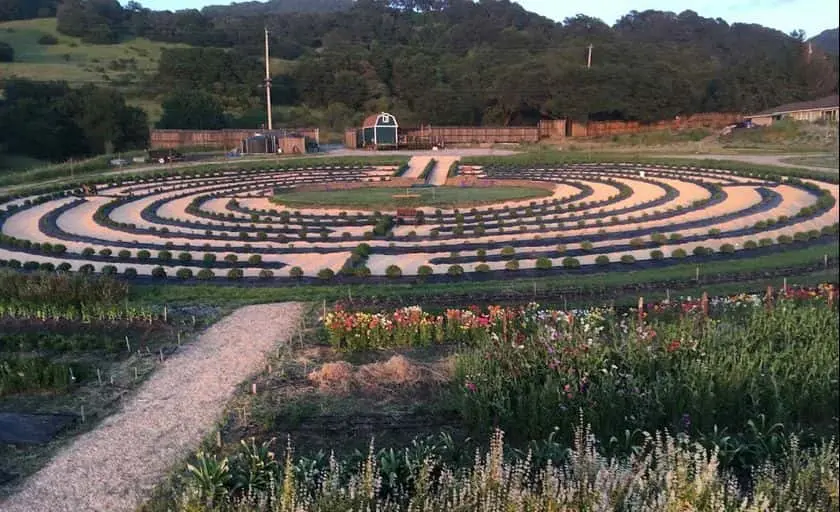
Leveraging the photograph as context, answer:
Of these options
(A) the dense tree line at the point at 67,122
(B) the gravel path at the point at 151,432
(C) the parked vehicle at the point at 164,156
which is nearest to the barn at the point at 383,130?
(C) the parked vehicle at the point at 164,156

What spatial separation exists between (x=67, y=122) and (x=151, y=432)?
142ft

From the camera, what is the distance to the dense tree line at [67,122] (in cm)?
3978

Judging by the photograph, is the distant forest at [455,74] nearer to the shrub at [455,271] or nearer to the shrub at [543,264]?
the shrub at [543,264]

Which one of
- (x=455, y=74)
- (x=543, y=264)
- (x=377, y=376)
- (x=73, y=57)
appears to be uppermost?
(x=455, y=74)

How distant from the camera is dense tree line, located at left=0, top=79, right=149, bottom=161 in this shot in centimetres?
3978

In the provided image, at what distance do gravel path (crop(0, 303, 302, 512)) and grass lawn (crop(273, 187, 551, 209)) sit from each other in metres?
14.5

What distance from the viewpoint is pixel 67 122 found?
153 ft

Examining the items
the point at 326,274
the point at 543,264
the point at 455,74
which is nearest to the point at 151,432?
the point at 326,274

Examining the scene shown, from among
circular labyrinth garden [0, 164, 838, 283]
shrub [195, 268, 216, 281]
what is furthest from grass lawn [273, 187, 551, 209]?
shrub [195, 268, 216, 281]

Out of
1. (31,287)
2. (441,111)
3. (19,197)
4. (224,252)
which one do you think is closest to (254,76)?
(441,111)

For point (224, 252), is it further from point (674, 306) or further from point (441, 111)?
point (441, 111)

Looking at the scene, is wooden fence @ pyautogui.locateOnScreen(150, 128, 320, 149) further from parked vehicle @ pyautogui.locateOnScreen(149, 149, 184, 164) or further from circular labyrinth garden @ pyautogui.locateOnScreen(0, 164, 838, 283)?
circular labyrinth garden @ pyautogui.locateOnScreen(0, 164, 838, 283)

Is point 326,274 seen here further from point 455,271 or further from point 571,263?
point 571,263

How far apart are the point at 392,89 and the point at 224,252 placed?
52.5 meters
